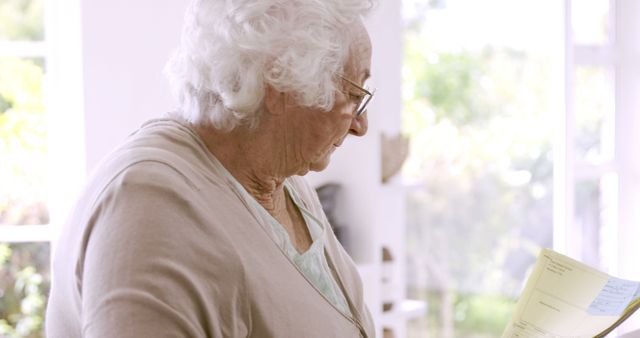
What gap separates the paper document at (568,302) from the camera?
1557mm

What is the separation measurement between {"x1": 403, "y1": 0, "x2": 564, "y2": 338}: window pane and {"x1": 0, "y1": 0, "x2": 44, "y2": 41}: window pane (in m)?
2.82

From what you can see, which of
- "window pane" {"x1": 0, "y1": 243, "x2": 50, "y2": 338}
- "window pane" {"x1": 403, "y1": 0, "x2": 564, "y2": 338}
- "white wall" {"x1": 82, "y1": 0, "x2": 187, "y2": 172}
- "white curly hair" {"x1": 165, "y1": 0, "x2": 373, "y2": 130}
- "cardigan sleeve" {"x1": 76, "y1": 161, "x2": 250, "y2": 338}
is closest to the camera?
"cardigan sleeve" {"x1": 76, "y1": 161, "x2": 250, "y2": 338}

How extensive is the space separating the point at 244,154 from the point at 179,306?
1.07 ft

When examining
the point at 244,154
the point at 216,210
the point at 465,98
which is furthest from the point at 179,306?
the point at 465,98

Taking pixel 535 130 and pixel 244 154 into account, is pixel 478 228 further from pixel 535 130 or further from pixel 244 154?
pixel 244 154

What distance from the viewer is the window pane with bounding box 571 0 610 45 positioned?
369 centimetres

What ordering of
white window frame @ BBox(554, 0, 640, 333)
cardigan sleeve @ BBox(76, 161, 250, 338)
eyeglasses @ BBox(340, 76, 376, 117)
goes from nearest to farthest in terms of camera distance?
cardigan sleeve @ BBox(76, 161, 250, 338) < eyeglasses @ BBox(340, 76, 376, 117) < white window frame @ BBox(554, 0, 640, 333)

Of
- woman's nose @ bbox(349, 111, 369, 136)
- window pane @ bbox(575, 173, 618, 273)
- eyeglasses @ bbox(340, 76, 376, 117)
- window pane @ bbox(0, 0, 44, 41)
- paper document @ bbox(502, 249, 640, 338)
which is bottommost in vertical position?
window pane @ bbox(575, 173, 618, 273)

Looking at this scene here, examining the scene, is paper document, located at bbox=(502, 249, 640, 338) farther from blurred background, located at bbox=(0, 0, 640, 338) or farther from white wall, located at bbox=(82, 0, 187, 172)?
white wall, located at bbox=(82, 0, 187, 172)

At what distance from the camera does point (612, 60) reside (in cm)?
362

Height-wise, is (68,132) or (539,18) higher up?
(539,18)

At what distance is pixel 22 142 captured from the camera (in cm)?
242

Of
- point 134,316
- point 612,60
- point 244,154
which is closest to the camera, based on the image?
point 134,316

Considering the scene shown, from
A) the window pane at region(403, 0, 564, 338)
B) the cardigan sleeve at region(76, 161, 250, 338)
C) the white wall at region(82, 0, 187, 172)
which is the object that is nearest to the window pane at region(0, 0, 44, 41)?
the white wall at region(82, 0, 187, 172)
